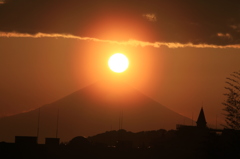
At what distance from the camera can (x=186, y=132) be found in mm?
178250

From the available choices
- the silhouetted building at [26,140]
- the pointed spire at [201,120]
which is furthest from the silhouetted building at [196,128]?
the silhouetted building at [26,140]

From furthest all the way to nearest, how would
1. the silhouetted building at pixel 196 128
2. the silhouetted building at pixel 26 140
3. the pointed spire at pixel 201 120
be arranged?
the pointed spire at pixel 201 120, the silhouetted building at pixel 196 128, the silhouetted building at pixel 26 140

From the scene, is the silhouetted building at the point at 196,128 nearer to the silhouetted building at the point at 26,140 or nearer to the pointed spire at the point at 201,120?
the pointed spire at the point at 201,120

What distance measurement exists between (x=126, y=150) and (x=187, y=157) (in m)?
14.2

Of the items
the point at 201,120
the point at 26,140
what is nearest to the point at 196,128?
the point at 201,120

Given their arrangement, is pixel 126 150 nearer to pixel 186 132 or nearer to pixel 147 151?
pixel 147 151

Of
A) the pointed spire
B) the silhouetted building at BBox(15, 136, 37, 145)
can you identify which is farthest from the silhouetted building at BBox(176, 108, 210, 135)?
the silhouetted building at BBox(15, 136, 37, 145)

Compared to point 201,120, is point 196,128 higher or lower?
lower

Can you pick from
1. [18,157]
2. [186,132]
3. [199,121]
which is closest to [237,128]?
[18,157]

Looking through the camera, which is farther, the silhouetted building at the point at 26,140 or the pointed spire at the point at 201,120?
the pointed spire at the point at 201,120

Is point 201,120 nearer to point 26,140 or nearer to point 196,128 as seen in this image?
point 196,128

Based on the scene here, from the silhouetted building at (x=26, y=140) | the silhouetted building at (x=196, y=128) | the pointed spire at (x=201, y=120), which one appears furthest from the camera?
the pointed spire at (x=201, y=120)

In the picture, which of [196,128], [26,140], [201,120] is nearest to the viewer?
[26,140]

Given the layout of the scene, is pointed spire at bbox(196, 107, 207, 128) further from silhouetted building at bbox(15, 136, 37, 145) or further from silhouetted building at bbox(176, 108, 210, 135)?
silhouetted building at bbox(15, 136, 37, 145)
